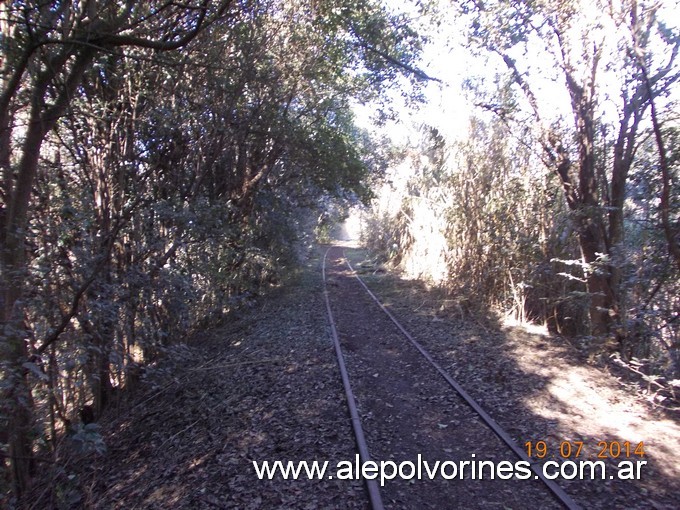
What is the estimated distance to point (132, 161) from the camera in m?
7.54

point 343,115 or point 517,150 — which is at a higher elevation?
point 343,115

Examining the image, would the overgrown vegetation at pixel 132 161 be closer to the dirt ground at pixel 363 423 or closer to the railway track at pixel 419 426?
the dirt ground at pixel 363 423

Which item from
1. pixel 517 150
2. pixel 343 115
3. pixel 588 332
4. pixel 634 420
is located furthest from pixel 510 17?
pixel 343 115

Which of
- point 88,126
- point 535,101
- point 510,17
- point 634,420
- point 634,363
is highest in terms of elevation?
point 510,17

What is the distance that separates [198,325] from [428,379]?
6.34m

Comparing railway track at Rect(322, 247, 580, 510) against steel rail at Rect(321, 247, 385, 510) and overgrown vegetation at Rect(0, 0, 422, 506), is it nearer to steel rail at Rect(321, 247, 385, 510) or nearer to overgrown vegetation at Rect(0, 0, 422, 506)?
steel rail at Rect(321, 247, 385, 510)

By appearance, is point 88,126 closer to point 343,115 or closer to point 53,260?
point 53,260

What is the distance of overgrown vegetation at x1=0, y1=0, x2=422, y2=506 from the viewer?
189 inches

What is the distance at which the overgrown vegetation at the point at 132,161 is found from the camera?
4.79m

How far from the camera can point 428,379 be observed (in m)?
6.57

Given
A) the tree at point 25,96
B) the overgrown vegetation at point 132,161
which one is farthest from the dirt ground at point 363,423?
the tree at point 25,96
